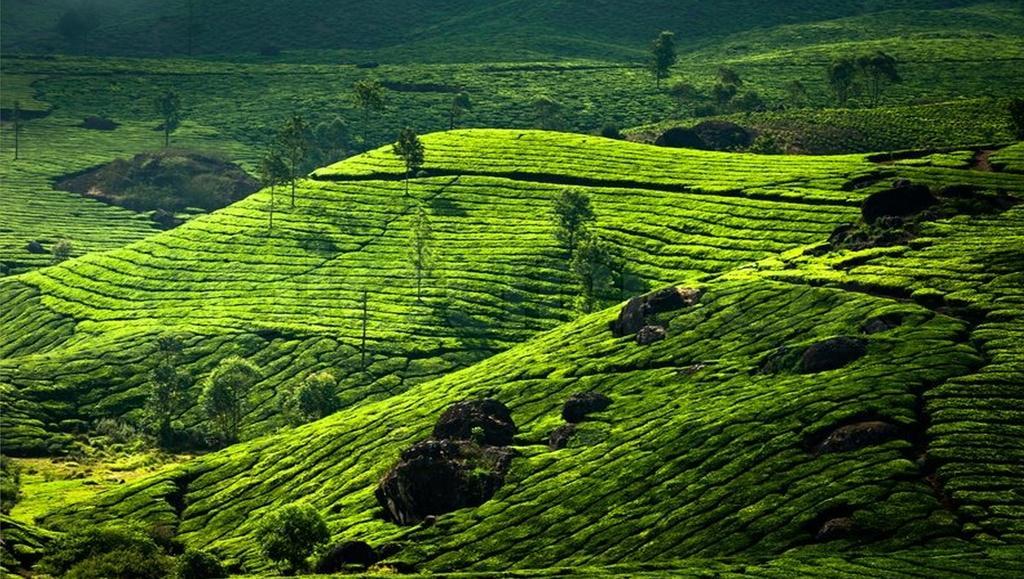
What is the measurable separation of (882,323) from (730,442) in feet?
93.8

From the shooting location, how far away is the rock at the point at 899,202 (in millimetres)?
184625

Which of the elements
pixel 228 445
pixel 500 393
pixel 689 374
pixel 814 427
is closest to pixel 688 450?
pixel 814 427

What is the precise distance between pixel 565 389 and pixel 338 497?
29649mm

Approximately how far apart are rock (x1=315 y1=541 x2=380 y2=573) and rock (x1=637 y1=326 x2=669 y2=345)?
51.4 meters

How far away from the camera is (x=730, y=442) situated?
12462cm

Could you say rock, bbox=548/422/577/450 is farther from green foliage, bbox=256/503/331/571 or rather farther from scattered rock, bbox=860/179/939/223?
scattered rock, bbox=860/179/939/223

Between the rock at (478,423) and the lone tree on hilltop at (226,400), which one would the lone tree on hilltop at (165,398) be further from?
the rock at (478,423)

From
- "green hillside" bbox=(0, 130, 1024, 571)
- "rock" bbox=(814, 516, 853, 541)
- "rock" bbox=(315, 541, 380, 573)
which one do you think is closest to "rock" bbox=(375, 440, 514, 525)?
"green hillside" bbox=(0, 130, 1024, 571)

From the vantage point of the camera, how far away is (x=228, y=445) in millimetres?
173500

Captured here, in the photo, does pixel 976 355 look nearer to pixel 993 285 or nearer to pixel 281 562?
pixel 993 285

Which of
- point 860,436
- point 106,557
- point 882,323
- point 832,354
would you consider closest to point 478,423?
point 832,354

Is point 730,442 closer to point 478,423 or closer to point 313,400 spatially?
point 478,423

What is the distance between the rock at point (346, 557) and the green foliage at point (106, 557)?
1585cm

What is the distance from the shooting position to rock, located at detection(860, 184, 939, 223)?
18462 centimetres
